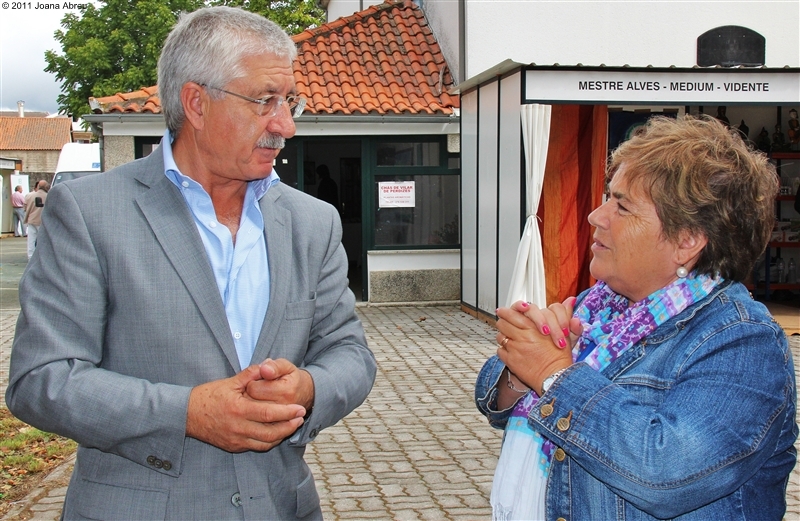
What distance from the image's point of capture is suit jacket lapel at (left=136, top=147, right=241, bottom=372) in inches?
79.4

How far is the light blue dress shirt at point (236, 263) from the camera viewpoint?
6.95ft

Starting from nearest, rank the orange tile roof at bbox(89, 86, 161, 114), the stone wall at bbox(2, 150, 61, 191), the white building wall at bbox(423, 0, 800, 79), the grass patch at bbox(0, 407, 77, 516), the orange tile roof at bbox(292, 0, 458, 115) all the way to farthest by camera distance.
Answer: the grass patch at bbox(0, 407, 77, 516) < the orange tile roof at bbox(89, 86, 161, 114) < the white building wall at bbox(423, 0, 800, 79) < the orange tile roof at bbox(292, 0, 458, 115) < the stone wall at bbox(2, 150, 61, 191)

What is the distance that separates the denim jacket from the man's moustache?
0.97 m

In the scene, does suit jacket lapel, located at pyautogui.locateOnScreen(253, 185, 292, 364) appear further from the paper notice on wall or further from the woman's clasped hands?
the paper notice on wall

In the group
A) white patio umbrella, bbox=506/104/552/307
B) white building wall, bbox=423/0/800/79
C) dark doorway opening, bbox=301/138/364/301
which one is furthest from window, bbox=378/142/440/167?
dark doorway opening, bbox=301/138/364/301

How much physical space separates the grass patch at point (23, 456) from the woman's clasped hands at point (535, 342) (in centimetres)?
399

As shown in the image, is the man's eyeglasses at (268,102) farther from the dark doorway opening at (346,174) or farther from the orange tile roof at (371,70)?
the dark doorway opening at (346,174)

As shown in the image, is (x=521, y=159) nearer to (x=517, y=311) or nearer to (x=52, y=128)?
(x=517, y=311)

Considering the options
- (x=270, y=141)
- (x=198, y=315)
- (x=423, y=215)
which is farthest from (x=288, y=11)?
(x=198, y=315)

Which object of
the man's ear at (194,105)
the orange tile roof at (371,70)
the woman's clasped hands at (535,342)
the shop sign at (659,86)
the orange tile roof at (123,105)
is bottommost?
the woman's clasped hands at (535,342)

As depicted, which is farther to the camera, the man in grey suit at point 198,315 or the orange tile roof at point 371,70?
the orange tile roof at point 371,70

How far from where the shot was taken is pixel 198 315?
6.59 feet

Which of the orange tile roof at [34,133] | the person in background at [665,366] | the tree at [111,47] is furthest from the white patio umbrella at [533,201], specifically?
the orange tile roof at [34,133]

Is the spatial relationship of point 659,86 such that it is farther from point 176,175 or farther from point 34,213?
point 34,213
